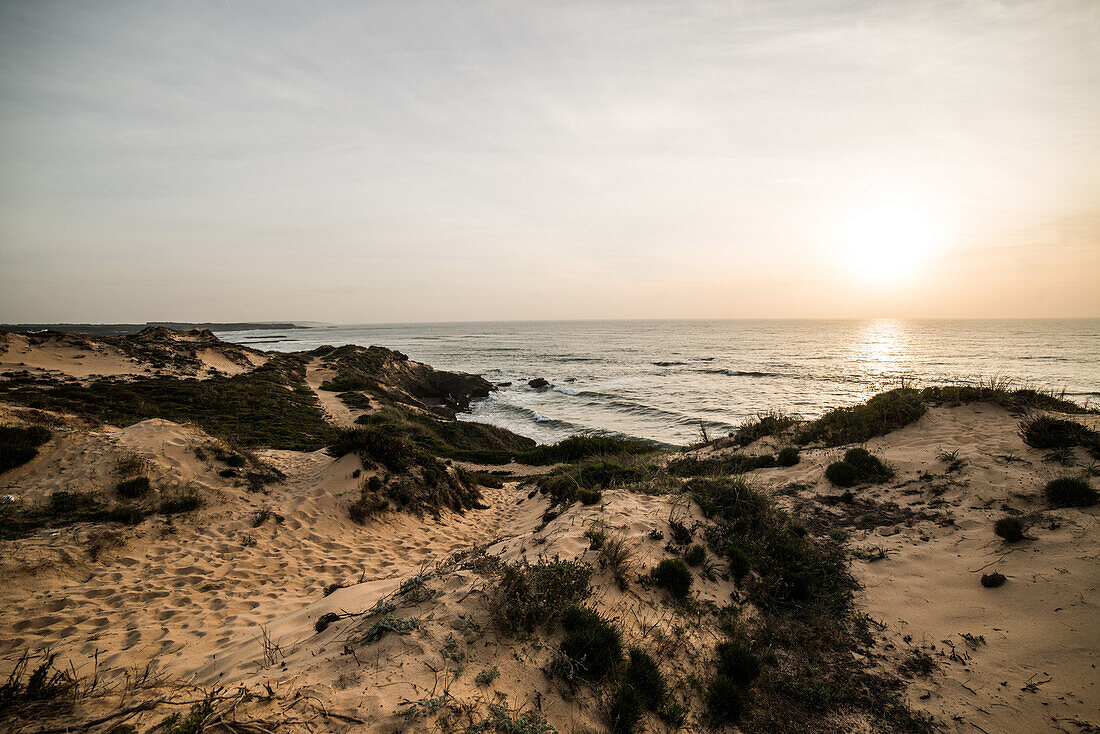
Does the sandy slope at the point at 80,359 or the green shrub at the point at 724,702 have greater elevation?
the sandy slope at the point at 80,359

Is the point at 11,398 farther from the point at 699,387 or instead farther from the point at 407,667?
→ the point at 699,387

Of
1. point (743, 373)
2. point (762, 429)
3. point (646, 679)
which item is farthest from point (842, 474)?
point (743, 373)

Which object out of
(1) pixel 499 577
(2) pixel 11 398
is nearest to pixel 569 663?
A: (1) pixel 499 577

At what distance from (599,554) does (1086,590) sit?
6.56m

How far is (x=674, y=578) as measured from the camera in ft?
21.0

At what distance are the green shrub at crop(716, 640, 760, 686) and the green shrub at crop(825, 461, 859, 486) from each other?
6.62m

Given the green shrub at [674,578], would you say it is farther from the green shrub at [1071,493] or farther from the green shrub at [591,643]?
the green shrub at [1071,493]

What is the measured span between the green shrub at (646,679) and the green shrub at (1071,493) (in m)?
8.21

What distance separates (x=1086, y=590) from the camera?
5.53 m

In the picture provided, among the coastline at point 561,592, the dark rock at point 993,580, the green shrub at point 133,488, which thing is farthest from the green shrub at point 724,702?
the green shrub at point 133,488

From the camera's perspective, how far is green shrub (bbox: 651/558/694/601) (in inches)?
248

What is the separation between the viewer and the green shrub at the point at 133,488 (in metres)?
9.35

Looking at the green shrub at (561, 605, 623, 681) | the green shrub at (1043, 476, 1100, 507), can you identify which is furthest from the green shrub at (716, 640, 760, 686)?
the green shrub at (1043, 476, 1100, 507)

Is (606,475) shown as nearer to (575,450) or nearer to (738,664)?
(738,664)
